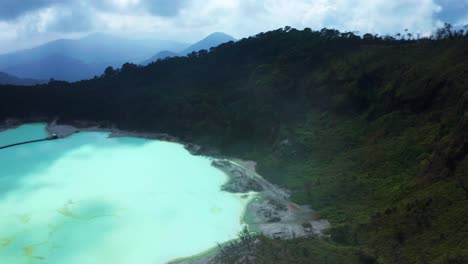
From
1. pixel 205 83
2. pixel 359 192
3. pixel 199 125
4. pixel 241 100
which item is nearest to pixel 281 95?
pixel 241 100

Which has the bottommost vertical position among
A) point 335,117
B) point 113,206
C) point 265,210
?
point 265,210

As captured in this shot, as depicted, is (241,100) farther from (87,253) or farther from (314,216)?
(87,253)

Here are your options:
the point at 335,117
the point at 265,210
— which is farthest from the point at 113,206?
the point at 335,117

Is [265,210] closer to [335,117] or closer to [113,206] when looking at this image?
[113,206]

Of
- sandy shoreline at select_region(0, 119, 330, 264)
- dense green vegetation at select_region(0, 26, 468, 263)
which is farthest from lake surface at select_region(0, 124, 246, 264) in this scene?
dense green vegetation at select_region(0, 26, 468, 263)

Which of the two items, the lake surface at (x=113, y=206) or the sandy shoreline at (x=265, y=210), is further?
the lake surface at (x=113, y=206)

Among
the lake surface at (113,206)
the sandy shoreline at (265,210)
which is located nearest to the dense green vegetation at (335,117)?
the sandy shoreline at (265,210)

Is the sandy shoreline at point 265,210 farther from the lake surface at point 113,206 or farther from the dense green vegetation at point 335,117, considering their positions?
the dense green vegetation at point 335,117
